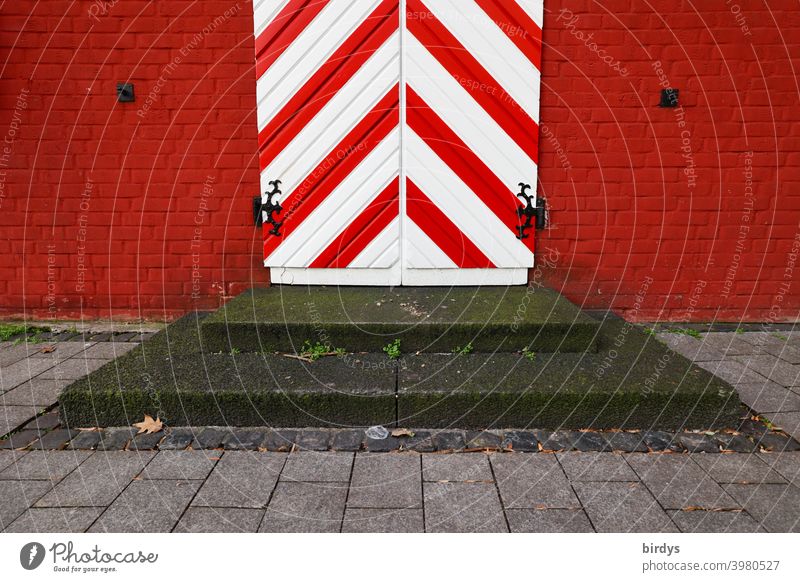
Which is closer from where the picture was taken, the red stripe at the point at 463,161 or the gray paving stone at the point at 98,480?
the gray paving stone at the point at 98,480

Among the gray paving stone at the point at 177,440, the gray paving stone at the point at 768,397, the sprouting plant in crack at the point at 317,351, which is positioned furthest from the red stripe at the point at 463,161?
the gray paving stone at the point at 177,440

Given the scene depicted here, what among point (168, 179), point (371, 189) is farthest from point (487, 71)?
point (168, 179)

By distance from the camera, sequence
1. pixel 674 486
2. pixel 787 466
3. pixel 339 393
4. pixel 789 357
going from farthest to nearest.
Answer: pixel 789 357 < pixel 339 393 < pixel 787 466 < pixel 674 486

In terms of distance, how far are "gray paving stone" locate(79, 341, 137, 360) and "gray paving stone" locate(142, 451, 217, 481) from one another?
1554mm

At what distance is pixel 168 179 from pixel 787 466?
14.1 ft

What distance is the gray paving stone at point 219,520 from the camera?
6.51 feet

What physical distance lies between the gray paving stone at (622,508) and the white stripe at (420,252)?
2119 mm

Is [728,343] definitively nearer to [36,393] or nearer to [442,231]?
[442,231]

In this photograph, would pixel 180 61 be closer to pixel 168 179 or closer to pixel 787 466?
pixel 168 179

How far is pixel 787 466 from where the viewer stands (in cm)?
243

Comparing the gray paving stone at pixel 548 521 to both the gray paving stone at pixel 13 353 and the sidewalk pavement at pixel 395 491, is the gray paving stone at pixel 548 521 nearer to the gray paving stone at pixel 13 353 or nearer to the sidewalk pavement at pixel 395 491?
the sidewalk pavement at pixel 395 491

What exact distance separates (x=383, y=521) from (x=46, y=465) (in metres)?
1.60

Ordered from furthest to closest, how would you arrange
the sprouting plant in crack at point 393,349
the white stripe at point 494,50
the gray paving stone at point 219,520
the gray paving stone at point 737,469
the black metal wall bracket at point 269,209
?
the black metal wall bracket at point 269,209, the white stripe at point 494,50, the sprouting plant in crack at point 393,349, the gray paving stone at point 737,469, the gray paving stone at point 219,520

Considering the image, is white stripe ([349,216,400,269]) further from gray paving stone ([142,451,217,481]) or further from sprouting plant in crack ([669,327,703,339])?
sprouting plant in crack ([669,327,703,339])
